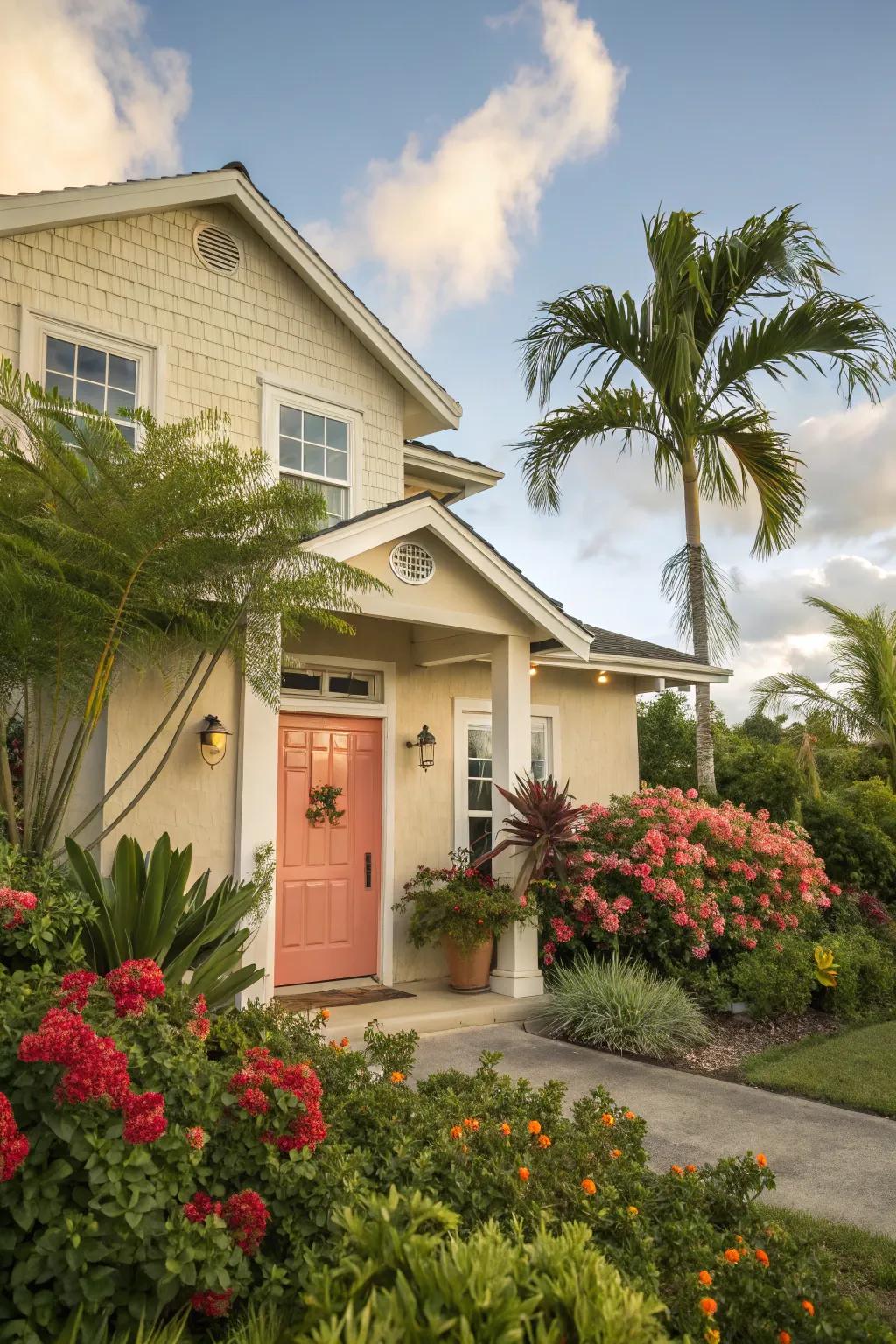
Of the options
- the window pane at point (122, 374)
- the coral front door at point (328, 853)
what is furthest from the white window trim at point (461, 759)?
the window pane at point (122, 374)

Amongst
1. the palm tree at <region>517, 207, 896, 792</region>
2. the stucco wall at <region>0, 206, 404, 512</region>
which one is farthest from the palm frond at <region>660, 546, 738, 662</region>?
the stucco wall at <region>0, 206, 404, 512</region>

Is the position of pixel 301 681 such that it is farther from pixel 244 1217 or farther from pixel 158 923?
pixel 244 1217

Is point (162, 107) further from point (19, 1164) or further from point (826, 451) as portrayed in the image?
point (826, 451)

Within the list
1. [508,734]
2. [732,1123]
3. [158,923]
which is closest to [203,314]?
[508,734]

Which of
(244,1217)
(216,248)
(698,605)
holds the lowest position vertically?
(244,1217)

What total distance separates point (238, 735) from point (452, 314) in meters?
9.10

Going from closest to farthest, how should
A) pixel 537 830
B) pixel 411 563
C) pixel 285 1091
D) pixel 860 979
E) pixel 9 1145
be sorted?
pixel 9 1145
pixel 285 1091
pixel 411 563
pixel 537 830
pixel 860 979

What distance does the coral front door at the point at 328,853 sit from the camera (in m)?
8.42

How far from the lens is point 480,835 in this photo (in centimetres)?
995

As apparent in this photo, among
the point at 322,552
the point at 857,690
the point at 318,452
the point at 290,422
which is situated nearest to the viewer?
the point at 322,552

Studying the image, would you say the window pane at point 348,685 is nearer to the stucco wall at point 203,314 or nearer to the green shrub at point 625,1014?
the stucco wall at point 203,314

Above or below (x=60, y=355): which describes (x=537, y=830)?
below

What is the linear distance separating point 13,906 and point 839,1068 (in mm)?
5664

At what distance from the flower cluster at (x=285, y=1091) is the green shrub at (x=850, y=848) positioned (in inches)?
382
